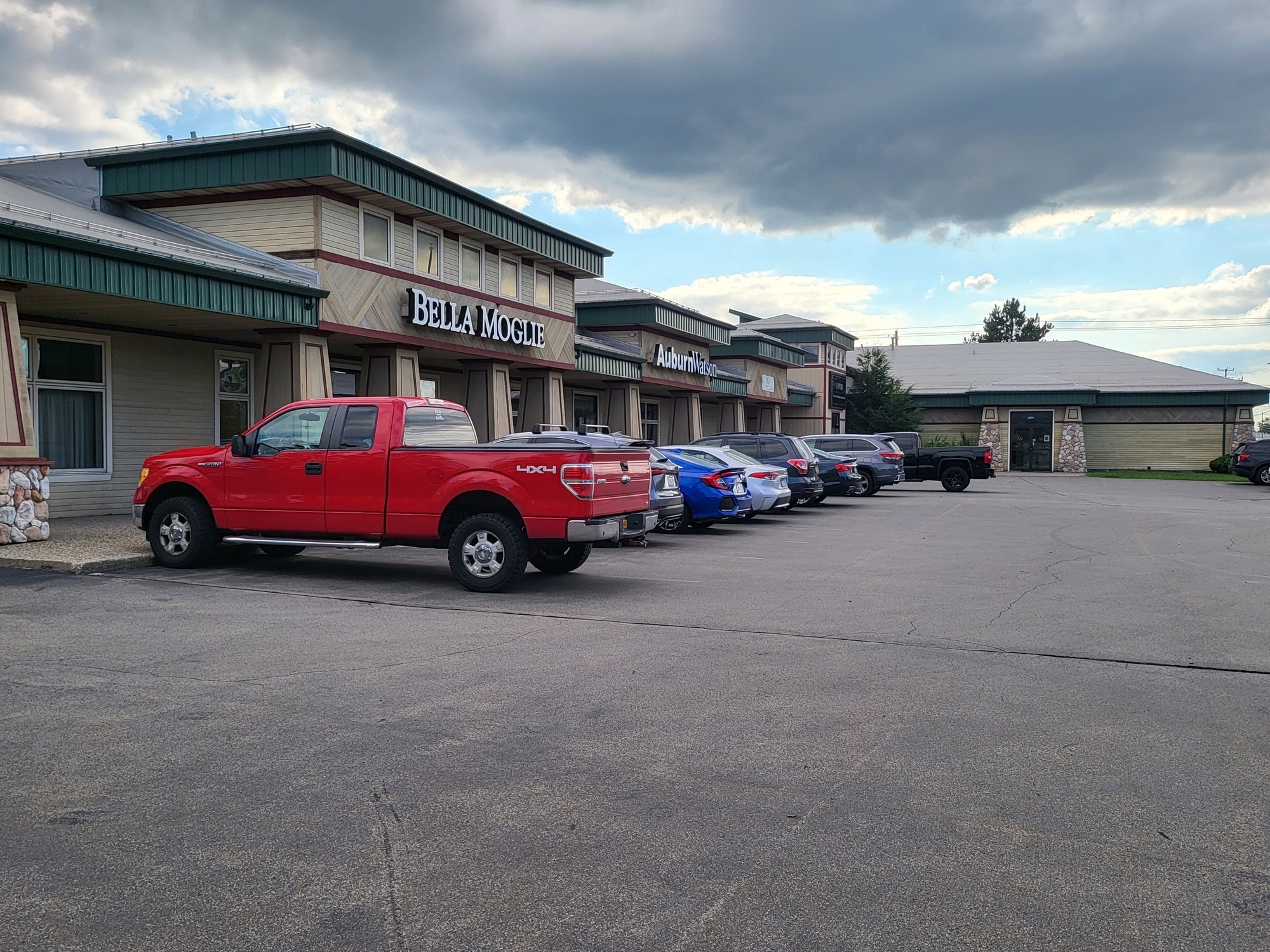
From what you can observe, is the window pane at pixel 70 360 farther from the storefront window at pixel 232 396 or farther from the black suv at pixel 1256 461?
the black suv at pixel 1256 461

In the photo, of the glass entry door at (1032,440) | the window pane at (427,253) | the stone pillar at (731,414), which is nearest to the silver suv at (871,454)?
the window pane at (427,253)

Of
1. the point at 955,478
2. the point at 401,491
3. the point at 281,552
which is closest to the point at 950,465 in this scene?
the point at 955,478

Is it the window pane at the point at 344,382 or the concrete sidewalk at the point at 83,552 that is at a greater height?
the window pane at the point at 344,382

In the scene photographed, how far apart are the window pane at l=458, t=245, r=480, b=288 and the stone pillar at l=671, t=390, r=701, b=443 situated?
→ 1652 cm

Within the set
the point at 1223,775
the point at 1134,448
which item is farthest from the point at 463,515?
the point at 1134,448

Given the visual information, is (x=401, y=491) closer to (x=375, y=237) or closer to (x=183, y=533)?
(x=183, y=533)

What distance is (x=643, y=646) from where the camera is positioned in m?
7.92

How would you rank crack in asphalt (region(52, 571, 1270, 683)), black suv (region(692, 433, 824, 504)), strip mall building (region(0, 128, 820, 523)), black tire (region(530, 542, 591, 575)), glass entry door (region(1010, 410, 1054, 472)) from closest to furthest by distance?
crack in asphalt (region(52, 571, 1270, 683)) < black tire (region(530, 542, 591, 575)) < strip mall building (region(0, 128, 820, 523)) < black suv (region(692, 433, 824, 504)) < glass entry door (region(1010, 410, 1054, 472))

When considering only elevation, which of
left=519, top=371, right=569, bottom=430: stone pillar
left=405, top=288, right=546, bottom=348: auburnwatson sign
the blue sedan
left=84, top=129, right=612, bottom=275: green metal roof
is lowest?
the blue sedan

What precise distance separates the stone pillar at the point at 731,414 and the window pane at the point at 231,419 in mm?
27564

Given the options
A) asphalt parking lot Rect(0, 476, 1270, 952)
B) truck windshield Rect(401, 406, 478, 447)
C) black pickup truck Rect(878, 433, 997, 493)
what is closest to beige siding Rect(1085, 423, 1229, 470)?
black pickup truck Rect(878, 433, 997, 493)

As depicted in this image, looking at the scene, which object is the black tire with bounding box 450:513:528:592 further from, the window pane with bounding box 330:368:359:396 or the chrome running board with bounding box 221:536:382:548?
the window pane with bounding box 330:368:359:396

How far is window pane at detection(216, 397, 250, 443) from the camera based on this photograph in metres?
20.5

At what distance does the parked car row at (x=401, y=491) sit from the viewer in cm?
1048
